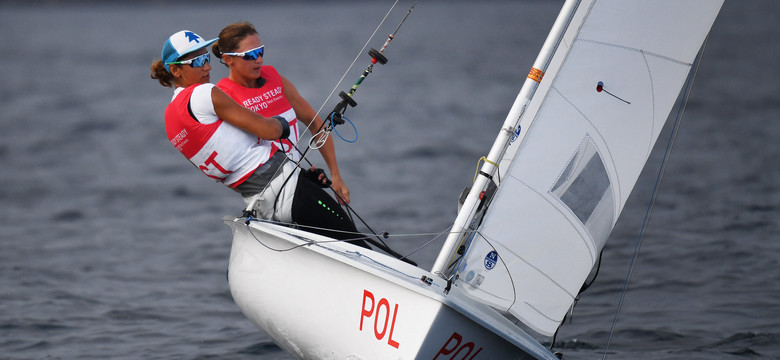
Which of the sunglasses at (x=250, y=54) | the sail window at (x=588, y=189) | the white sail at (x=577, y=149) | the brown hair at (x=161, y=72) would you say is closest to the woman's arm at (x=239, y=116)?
the sunglasses at (x=250, y=54)

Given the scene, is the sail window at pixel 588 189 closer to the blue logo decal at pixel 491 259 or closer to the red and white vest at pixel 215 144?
the blue logo decal at pixel 491 259

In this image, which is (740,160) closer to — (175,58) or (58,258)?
(58,258)

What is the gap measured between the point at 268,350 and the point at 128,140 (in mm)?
12574

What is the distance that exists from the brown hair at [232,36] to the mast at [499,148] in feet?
3.56

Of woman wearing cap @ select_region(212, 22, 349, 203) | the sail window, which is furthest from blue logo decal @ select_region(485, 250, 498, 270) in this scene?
Result: woman wearing cap @ select_region(212, 22, 349, 203)

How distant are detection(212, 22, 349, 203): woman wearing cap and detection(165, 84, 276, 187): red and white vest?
13cm

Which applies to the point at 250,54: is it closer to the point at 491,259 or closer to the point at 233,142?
the point at 233,142

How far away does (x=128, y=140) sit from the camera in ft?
56.6

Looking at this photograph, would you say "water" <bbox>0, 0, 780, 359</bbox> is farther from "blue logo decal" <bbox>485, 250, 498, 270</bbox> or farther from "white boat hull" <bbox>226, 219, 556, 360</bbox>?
"blue logo decal" <bbox>485, 250, 498, 270</bbox>

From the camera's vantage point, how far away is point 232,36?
155 inches

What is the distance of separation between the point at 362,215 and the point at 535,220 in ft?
19.6

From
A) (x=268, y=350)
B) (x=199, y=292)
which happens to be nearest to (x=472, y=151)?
(x=199, y=292)

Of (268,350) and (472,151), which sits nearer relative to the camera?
(268,350)

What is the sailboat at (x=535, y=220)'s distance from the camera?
12.3 feet
